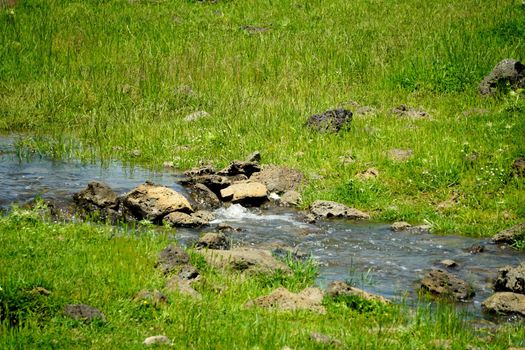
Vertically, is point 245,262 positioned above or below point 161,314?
above

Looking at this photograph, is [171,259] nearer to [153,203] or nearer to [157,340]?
[157,340]

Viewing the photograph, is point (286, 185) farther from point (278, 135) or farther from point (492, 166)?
point (492, 166)

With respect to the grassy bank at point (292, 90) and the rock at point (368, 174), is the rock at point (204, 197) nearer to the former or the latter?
the grassy bank at point (292, 90)

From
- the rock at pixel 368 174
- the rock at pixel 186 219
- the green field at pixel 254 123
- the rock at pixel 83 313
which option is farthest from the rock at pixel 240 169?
the rock at pixel 83 313

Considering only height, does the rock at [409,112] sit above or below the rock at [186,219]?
above

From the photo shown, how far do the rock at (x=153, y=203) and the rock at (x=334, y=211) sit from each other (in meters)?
2.19

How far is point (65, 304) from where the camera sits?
8.40 metres

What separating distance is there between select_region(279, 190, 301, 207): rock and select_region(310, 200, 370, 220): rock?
2.05 feet

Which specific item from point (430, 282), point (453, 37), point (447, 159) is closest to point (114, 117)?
point (447, 159)

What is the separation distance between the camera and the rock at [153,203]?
13.5m

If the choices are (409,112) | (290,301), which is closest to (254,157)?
(409,112)

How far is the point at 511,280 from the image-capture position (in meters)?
10.4

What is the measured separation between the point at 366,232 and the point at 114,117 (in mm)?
8192

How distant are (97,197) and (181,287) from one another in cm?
473
